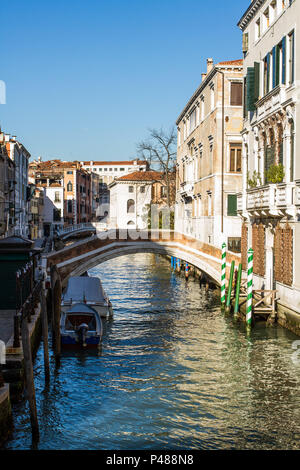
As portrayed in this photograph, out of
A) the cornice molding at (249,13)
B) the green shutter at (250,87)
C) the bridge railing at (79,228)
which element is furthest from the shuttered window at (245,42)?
the bridge railing at (79,228)

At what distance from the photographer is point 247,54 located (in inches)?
725

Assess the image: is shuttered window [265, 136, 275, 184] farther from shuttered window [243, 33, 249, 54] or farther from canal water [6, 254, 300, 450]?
canal water [6, 254, 300, 450]

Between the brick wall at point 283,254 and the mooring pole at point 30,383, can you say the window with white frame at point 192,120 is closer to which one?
the brick wall at point 283,254

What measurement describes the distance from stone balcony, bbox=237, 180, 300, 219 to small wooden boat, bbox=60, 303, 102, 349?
492 cm

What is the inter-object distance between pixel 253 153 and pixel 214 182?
568cm

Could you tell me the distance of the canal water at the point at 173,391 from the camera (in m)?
8.05

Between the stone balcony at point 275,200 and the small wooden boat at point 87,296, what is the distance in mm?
4828

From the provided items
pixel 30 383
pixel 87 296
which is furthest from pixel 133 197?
pixel 30 383

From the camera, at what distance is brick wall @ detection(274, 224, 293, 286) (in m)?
13.8

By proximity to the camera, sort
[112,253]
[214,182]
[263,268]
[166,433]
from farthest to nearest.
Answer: [214,182] < [112,253] < [263,268] < [166,433]

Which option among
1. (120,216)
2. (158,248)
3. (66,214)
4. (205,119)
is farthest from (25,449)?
(66,214)

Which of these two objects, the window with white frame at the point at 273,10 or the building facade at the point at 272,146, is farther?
the window with white frame at the point at 273,10

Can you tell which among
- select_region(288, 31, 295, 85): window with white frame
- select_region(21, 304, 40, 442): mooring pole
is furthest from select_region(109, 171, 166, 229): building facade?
select_region(21, 304, 40, 442): mooring pole

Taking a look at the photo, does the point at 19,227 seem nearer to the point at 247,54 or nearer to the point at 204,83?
the point at 204,83
